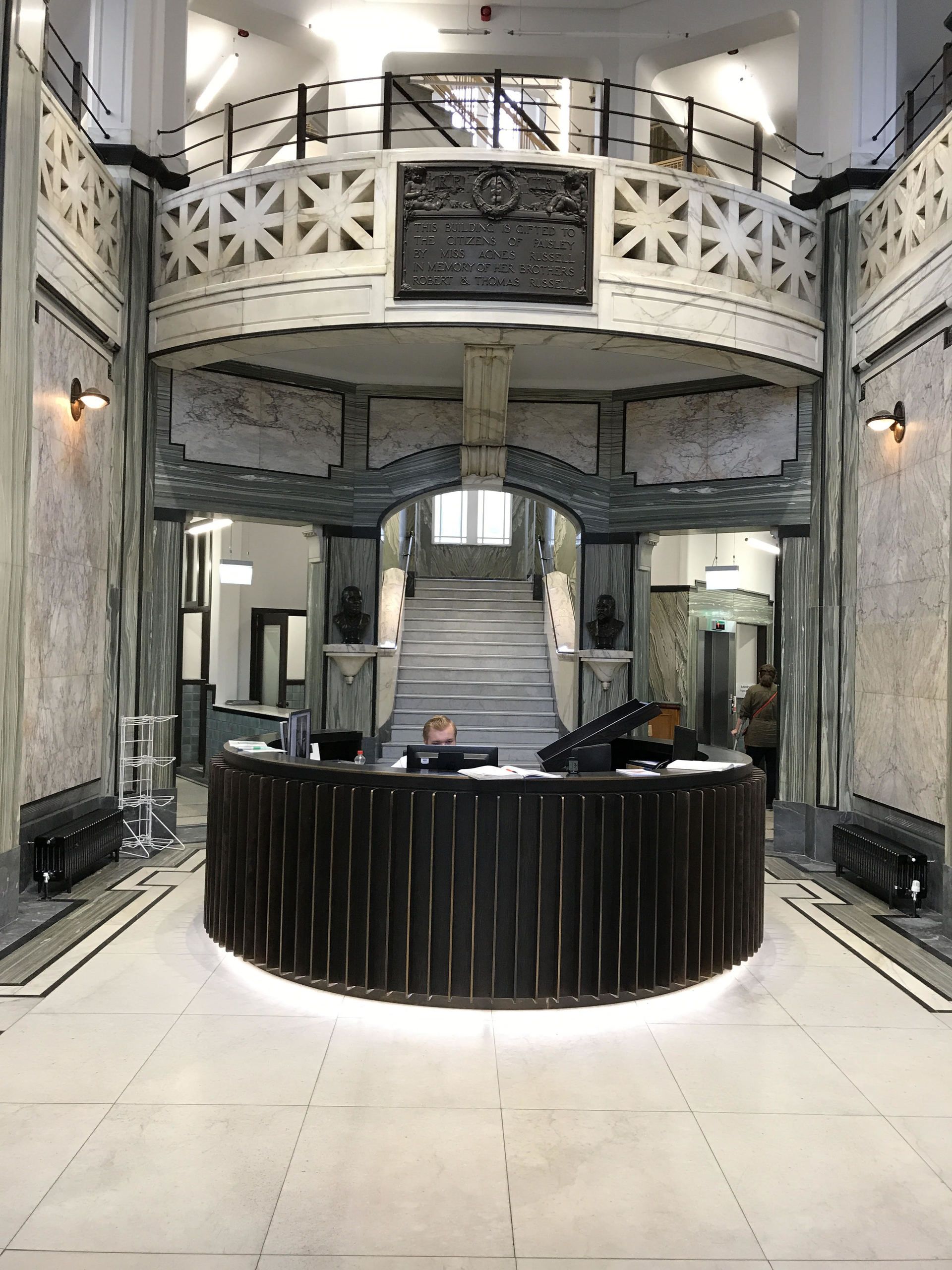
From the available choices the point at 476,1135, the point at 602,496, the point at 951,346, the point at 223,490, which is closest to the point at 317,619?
the point at 223,490

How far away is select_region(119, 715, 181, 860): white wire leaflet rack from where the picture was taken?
753 cm

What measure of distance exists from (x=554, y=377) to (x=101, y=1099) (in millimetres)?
7466

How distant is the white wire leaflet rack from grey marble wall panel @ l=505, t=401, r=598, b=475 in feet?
13.8

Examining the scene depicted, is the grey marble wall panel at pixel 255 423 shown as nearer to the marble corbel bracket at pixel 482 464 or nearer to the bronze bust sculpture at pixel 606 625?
the marble corbel bracket at pixel 482 464

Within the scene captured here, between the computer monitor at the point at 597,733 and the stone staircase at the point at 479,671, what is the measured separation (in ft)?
13.9

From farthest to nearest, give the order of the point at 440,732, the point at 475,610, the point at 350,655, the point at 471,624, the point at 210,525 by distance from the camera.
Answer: the point at 210,525
the point at 475,610
the point at 471,624
the point at 350,655
the point at 440,732

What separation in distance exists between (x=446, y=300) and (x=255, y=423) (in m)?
2.79

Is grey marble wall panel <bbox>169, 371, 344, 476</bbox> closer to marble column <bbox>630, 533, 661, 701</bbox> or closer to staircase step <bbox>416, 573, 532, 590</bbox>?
marble column <bbox>630, 533, 661, 701</bbox>

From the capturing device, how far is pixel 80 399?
6629 mm

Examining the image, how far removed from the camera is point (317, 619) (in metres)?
9.38

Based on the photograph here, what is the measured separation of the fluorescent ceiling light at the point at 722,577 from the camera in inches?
453

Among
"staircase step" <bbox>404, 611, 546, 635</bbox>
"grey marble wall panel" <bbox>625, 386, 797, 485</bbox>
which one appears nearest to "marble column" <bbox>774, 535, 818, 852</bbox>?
"grey marble wall panel" <bbox>625, 386, 797, 485</bbox>

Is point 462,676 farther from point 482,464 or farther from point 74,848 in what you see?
point 74,848

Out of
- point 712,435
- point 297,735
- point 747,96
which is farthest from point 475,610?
point 297,735
